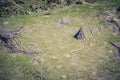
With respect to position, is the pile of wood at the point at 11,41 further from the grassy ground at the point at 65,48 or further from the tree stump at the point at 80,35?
the tree stump at the point at 80,35

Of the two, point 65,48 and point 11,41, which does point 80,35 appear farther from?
point 11,41

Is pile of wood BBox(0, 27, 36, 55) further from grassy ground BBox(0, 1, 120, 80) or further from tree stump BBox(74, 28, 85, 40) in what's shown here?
tree stump BBox(74, 28, 85, 40)

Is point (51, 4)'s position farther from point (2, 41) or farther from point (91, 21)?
point (2, 41)

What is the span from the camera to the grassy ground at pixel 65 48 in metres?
4.20

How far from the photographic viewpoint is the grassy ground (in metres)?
4.20

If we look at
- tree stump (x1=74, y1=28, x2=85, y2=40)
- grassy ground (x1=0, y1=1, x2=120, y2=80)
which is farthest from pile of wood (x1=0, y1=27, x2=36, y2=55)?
tree stump (x1=74, y1=28, x2=85, y2=40)

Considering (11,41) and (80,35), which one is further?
(80,35)

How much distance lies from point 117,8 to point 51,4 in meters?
1.33

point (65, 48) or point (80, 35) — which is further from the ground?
point (80, 35)

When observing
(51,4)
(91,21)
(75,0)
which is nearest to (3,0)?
(51,4)

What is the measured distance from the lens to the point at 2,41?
481 cm

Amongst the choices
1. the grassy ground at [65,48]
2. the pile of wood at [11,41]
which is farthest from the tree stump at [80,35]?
the pile of wood at [11,41]

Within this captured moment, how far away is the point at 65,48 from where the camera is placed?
15.4ft

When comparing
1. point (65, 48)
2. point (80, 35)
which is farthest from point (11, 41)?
point (80, 35)
